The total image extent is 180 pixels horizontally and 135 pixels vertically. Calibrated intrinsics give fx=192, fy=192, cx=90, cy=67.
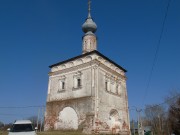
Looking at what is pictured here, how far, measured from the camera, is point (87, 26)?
1027 inches

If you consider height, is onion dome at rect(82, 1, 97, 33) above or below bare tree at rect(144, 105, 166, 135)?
above

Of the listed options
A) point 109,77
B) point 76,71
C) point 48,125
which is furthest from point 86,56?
point 48,125

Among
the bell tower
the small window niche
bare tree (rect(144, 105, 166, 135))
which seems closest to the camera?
the small window niche

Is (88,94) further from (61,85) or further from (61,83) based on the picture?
(61,83)

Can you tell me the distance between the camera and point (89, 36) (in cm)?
2561

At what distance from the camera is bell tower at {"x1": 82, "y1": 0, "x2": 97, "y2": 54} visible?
25.3 m

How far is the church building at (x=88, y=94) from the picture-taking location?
19.9 metres

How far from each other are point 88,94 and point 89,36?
8738 mm

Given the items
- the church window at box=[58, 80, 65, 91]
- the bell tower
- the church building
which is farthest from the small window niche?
the bell tower

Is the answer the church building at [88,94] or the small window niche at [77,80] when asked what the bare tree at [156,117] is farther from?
the small window niche at [77,80]

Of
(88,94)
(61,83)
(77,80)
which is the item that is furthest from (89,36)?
(88,94)

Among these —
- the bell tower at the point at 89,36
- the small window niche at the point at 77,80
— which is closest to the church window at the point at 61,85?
the small window niche at the point at 77,80

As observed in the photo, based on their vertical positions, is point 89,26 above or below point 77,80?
above

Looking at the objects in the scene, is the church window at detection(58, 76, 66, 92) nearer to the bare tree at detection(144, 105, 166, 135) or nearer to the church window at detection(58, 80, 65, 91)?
the church window at detection(58, 80, 65, 91)
